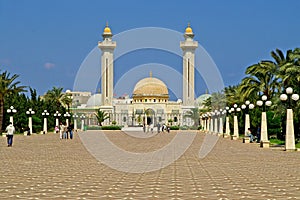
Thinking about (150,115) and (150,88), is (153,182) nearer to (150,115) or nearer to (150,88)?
(150,115)

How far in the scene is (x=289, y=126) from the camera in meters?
22.0

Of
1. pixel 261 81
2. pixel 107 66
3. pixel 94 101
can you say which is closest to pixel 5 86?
pixel 261 81

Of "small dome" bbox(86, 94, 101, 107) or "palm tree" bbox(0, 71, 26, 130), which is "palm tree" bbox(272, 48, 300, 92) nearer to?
"palm tree" bbox(0, 71, 26, 130)

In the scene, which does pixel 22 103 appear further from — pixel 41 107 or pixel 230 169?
pixel 230 169

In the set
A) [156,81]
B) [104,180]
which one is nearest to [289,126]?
[104,180]

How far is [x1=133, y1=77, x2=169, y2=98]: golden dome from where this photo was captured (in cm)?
11662

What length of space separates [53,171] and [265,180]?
491 centimetres

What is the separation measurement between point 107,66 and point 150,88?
16763 millimetres

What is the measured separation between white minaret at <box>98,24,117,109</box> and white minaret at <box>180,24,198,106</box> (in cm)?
1343

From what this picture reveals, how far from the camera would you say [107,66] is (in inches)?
4065

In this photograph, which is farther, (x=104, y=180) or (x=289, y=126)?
(x=289, y=126)

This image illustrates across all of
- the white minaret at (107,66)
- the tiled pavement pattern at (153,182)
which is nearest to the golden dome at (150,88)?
the white minaret at (107,66)

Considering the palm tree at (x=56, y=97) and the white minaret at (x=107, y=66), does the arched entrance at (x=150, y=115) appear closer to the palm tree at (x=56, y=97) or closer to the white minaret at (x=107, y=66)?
the white minaret at (x=107, y=66)

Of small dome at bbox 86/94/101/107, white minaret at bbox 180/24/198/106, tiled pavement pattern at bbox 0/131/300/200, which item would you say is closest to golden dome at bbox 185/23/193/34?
white minaret at bbox 180/24/198/106
